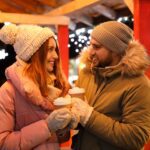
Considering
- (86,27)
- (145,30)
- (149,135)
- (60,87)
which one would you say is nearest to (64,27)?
(86,27)

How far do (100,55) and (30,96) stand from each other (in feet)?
1.49

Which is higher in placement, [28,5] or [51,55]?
[28,5]

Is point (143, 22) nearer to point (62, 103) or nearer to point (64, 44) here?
point (62, 103)

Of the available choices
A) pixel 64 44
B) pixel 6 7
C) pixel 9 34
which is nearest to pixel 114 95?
pixel 9 34

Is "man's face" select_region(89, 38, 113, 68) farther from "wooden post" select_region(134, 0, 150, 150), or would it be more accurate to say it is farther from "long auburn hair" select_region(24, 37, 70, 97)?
"wooden post" select_region(134, 0, 150, 150)

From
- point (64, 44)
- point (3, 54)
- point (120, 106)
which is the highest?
point (120, 106)

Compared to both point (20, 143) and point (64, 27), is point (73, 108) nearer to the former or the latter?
point (20, 143)

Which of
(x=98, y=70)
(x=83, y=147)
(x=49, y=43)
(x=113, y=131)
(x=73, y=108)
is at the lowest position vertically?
(x=83, y=147)

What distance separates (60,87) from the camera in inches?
85.8

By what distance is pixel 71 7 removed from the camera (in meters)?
5.63

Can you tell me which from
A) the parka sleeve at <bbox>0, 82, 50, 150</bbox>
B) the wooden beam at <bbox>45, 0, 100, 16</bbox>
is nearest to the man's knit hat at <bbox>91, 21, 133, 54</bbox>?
the parka sleeve at <bbox>0, 82, 50, 150</bbox>

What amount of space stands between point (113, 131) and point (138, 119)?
144mm

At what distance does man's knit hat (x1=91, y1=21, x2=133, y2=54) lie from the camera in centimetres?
198

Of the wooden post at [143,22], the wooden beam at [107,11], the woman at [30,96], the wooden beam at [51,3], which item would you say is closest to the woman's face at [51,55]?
the woman at [30,96]
